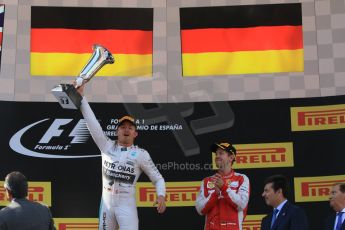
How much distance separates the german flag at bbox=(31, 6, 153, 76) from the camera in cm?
596

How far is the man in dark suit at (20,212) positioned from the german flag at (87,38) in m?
2.51

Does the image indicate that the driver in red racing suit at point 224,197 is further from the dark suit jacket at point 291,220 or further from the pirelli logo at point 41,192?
the pirelli logo at point 41,192

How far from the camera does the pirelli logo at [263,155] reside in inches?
229

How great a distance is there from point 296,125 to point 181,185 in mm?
1169

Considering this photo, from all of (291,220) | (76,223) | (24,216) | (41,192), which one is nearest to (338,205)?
(291,220)

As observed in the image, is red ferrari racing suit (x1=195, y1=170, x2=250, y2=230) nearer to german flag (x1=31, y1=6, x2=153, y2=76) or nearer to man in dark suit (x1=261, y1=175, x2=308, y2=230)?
man in dark suit (x1=261, y1=175, x2=308, y2=230)

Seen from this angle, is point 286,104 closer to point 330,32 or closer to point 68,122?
point 330,32

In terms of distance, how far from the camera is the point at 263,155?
5.84 metres

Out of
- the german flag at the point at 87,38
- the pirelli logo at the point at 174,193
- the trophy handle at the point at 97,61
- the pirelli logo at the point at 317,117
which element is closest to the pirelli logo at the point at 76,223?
the pirelli logo at the point at 174,193

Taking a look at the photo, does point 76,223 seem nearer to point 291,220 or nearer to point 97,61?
point 97,61

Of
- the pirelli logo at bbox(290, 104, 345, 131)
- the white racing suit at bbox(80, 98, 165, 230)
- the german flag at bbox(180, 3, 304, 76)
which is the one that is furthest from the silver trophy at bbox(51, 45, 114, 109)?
the pirelli logo at bbox(290, 104, 345, 131)

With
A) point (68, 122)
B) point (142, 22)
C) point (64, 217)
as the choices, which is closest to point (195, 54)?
point (142, 22)

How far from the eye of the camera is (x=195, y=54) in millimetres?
6012

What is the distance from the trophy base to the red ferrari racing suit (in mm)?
1115
